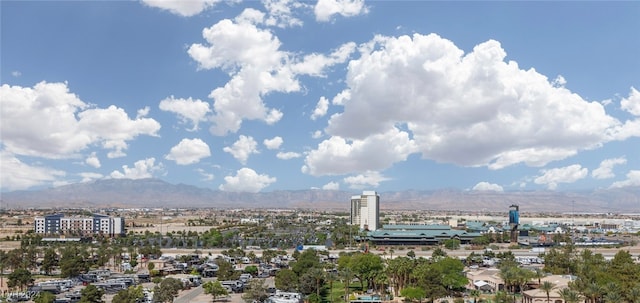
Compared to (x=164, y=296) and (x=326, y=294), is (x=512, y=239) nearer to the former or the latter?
(x=326, y=294)

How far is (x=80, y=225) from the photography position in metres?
155

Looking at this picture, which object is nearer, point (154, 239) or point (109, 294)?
point (109, 294)

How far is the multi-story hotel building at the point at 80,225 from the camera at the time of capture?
503ft

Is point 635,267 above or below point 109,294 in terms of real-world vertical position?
above

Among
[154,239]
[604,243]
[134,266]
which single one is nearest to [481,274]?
[134,266]

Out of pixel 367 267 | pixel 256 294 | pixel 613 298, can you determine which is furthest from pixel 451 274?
pixel 256 294

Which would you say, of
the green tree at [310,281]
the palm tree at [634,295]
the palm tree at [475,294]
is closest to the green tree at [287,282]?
the green tree at [310,281]

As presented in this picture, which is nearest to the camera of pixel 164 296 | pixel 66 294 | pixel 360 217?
pixel 164 296

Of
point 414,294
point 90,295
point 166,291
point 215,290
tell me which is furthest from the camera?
point 215,290

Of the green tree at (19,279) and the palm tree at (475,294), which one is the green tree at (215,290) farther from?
the palm tree at (475,294)

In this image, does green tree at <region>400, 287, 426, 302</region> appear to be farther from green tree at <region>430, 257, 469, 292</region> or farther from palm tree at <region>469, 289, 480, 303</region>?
palm tree at <region>469, 289, 480, 303</region>

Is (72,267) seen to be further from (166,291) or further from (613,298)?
(613,298)

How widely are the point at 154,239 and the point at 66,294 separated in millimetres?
78505

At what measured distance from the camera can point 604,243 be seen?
5192 inches
